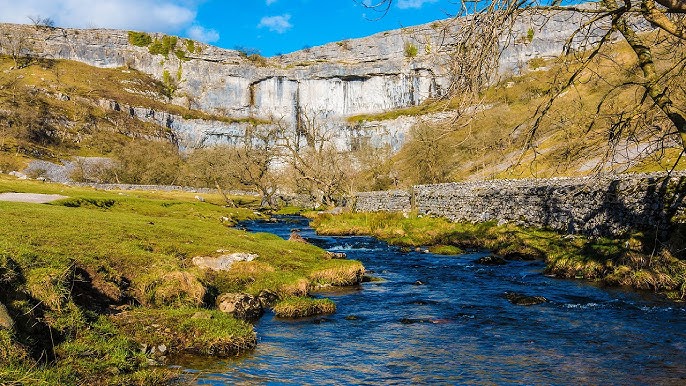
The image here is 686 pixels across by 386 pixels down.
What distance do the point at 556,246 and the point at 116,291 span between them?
20295 mm

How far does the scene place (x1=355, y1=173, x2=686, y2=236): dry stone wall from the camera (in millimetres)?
18234

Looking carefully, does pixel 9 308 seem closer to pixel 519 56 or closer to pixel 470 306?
pixel 470 306

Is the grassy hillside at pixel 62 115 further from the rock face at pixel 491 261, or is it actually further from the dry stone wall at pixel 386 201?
the rock face at pixel 491 261

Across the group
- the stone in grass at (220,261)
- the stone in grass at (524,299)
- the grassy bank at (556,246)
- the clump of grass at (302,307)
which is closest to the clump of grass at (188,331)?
the clump of grass at (302,307)

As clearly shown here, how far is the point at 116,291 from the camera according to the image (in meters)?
12.6

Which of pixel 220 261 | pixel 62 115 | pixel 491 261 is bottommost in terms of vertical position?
pixel 491 261

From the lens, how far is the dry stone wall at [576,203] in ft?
59.8

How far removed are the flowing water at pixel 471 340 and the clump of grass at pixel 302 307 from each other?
16.9 inches

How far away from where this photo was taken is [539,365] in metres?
9.73

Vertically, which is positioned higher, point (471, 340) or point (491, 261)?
point (491, 261)

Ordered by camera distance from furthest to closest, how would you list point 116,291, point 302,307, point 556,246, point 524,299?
point 556,246 < point 524,299 < point 302,307 < point 116,291

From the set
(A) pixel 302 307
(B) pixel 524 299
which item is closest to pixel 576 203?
(B) pixel 524 299

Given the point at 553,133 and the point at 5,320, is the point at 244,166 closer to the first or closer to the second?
the point at 553,133

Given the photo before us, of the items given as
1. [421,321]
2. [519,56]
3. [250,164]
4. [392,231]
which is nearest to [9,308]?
[421,321]
